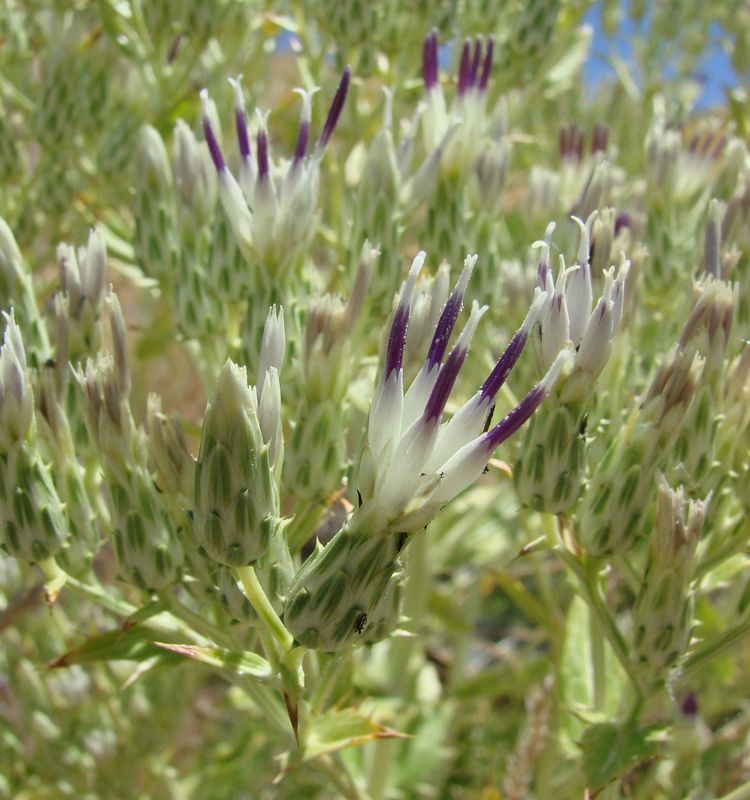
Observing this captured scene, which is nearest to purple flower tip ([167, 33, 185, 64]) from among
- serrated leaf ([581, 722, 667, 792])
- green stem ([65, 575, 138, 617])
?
green stem ([65, 575, 138, 617])

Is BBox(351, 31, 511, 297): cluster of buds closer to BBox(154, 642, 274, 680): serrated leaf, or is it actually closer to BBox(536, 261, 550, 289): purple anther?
BBox(536, 261, 550, 289): purple anther

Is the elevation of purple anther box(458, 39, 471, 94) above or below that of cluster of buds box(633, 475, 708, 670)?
above

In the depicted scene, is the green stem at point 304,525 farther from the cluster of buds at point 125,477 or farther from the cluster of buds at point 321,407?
the cluster of buds at point 125,477

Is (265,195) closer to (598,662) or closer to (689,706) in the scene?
(598,662)

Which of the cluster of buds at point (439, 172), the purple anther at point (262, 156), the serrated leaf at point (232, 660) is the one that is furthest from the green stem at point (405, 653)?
the purple anther at point (262, 156)

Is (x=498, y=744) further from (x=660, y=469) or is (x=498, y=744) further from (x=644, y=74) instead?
(x=644, y=74)
